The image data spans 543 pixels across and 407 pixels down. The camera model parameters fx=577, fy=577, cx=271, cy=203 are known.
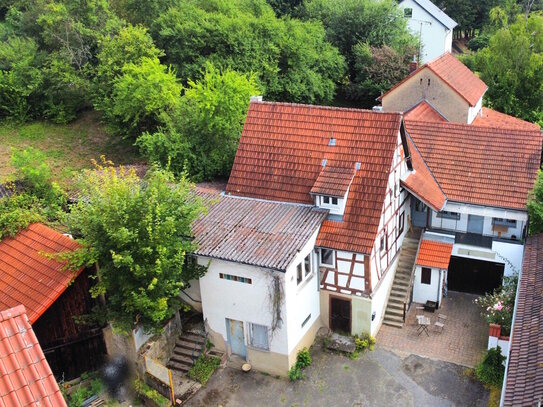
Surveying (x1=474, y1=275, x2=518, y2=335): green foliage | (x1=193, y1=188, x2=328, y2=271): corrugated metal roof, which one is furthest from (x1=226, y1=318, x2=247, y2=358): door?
(x1=474, y1=275, x2=518, y2=335): green foliage

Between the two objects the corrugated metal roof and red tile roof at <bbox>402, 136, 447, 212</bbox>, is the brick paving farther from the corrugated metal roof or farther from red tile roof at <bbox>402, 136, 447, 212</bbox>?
the corrugated metal roof

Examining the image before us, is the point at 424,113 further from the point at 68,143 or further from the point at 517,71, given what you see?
the point at 68,143

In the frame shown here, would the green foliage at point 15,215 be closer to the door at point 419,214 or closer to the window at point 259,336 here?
the window at point 259,336

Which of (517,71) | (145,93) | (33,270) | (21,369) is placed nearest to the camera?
(21,369)

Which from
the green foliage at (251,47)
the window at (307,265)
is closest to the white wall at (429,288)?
the window at (307,265)

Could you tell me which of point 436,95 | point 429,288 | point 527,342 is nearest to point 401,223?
point 429,288

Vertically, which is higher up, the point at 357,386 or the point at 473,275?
the point at 473,275
